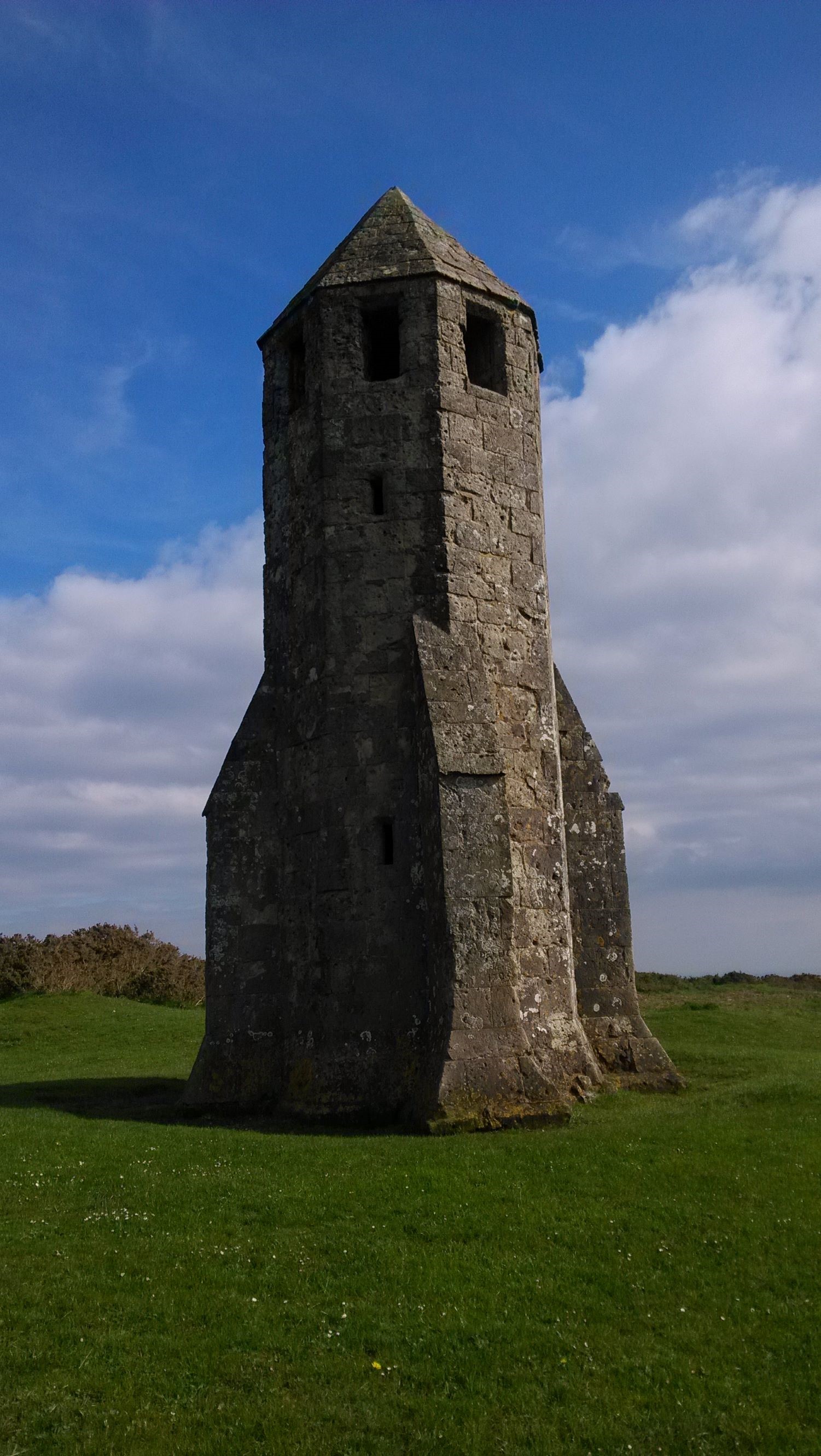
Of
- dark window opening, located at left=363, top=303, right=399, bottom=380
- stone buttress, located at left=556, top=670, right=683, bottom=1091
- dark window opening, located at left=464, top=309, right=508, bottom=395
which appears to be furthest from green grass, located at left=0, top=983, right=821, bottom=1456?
dark window opening, located at left=363, top=303, right=399, bottom=380

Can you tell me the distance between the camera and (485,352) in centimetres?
1402

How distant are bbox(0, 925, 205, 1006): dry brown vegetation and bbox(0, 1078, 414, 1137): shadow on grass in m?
10.2

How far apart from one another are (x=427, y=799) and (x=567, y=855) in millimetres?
3226

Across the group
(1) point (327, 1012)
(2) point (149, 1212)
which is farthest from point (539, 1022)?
(2) point (149, 1212)

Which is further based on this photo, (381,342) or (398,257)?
(381,342)

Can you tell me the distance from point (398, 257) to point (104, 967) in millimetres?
19649

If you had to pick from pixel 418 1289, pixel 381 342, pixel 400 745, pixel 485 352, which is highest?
pixel 381 342

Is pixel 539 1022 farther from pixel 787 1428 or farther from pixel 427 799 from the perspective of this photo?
pixel 787 1428

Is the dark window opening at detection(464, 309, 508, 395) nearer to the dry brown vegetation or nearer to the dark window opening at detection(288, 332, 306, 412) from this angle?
the dark window opening at detection(288, 332, 306, 412)

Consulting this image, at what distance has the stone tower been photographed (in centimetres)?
1120

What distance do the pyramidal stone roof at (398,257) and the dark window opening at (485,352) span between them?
391 millimetres

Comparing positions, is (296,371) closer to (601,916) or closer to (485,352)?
(485,352)

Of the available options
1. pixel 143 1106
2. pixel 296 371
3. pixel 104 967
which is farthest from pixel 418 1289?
pixel 104 967

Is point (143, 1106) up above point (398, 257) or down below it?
below
